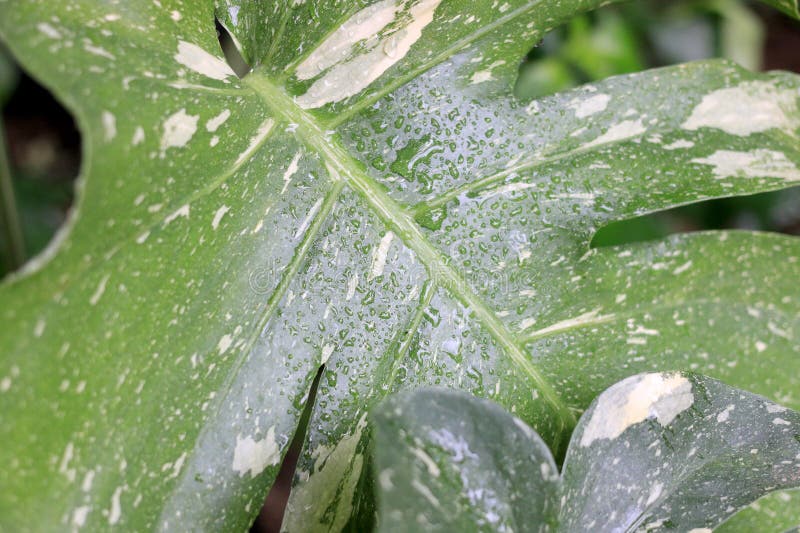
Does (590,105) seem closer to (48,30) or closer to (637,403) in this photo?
(637,403)

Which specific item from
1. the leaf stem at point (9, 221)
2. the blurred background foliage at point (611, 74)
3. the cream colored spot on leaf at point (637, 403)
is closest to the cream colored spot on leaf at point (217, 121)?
the cream colored spot on leaf at point (637, 403)

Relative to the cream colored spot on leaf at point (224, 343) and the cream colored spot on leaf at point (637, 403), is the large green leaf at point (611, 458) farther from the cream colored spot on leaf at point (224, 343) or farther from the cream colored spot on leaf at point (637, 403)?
the cream colored spot on leaf at point (224, 343)

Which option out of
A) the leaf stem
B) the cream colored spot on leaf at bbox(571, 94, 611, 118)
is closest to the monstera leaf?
the cream colored spot on leaf at bbox(571, 94, 611, 118)

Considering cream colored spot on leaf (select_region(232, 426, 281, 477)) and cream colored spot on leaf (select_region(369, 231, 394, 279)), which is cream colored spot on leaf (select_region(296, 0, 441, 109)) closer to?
cream colored spot on leaf (select_region(369, 231, 394, 279))

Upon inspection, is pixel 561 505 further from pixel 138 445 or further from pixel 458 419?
pixel 138 445

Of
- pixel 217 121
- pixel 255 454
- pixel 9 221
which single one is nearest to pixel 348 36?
pixel 217 121

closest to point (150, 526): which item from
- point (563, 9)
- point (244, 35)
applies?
point (244, 35)
